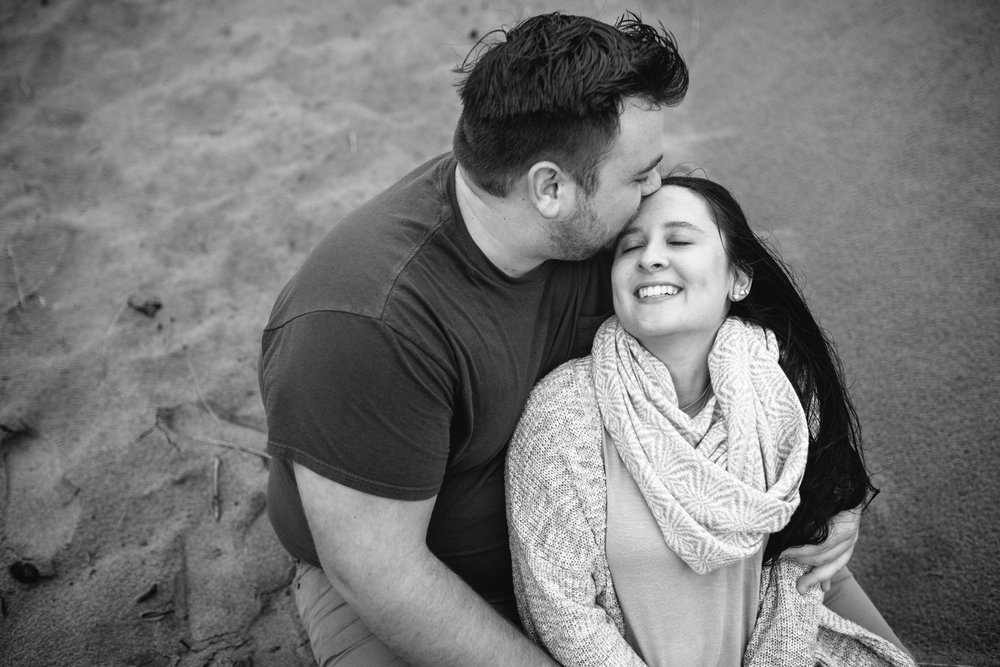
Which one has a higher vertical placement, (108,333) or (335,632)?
(335,632)

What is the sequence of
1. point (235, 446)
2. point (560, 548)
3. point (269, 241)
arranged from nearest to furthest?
point (560, 548), point (235, 446), point (269, 241)

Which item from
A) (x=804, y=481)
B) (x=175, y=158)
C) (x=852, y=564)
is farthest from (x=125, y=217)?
(x=852, y=564)

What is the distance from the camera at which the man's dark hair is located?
1.65 meters

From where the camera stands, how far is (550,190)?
178 centimetres

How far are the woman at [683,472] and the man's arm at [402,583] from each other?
0.15m

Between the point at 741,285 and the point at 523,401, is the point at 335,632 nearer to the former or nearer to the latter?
the point at 523,401

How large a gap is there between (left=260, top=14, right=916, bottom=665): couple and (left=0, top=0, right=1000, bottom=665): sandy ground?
0.63 meters

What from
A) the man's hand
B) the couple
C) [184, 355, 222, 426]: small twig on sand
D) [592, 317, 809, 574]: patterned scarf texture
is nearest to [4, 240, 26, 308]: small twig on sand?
[184, 355, 222, 426]: small twig on sand

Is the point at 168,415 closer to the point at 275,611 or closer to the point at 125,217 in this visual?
the point at 275,611

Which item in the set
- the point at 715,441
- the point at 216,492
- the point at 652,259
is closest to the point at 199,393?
the point at 216,492

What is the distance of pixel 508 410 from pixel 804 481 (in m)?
0.91

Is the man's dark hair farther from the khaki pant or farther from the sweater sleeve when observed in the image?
the khaki pant

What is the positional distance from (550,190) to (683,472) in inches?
32.0

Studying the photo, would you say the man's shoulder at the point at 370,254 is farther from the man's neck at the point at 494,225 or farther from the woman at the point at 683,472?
the woman at the point at 683,472
